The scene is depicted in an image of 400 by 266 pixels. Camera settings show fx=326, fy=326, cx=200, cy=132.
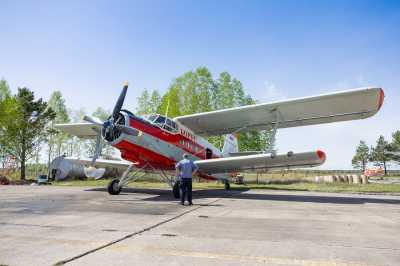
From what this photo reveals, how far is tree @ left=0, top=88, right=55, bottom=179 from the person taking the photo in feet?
113

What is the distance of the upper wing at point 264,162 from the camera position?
12852 mm

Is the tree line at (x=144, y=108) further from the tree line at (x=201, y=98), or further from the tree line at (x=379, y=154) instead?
the tree line at (x=379, y=154)

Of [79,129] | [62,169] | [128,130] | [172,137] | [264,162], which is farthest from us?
[62,169]

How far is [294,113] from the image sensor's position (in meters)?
14.5

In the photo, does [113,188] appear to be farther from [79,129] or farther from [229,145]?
[229,145]

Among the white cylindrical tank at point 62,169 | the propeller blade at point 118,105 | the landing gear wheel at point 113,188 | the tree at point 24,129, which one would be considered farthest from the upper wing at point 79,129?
the tree at point 24,129

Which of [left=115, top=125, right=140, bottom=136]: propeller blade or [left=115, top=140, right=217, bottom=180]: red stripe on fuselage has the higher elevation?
[left=115, top=125, right=140, bottom=136]: propeller blade

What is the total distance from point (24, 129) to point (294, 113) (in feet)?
103

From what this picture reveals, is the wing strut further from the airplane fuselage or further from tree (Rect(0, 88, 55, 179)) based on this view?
tree (Rect(0, 88, 55, 179))

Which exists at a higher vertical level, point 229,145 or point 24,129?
point 24,129

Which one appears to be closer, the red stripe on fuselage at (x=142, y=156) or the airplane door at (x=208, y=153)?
the red stripe on fuselage at (x=142, y=156)

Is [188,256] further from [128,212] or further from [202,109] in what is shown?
[202,109]

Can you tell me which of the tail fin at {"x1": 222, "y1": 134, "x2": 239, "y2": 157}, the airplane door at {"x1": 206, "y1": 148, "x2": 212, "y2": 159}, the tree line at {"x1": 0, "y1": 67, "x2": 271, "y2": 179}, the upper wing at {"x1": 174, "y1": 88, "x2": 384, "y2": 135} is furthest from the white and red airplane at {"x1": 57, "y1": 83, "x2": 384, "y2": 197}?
the tree line at {"x1": 0, "y1": 67, "x2": 271, "y2": 179}

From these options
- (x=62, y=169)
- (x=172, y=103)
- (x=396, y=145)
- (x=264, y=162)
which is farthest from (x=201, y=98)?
(x=396, y=145)
